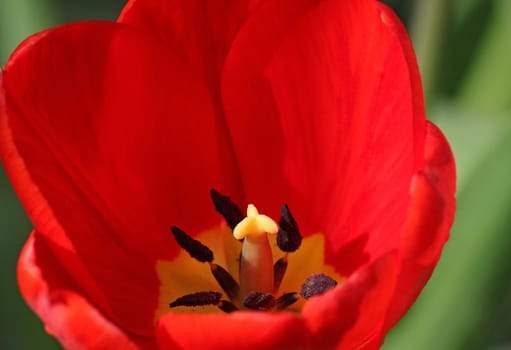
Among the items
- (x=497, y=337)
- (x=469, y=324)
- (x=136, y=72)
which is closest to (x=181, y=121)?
(x=136, y=72)

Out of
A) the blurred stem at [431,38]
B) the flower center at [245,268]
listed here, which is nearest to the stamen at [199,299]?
the flower center at [245,268]

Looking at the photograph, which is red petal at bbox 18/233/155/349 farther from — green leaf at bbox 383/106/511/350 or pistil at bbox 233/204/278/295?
green leaf at bbox 383/106/511/350

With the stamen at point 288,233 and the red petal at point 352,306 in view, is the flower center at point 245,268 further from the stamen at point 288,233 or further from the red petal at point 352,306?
the red petal at point 352,306

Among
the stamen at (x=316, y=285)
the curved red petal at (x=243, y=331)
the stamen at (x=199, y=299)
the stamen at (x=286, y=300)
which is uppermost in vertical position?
the curved red petal at (x=243, y=331)

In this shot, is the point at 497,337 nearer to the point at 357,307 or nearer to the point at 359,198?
the point at 359,198

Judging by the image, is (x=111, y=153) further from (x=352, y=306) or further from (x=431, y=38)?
(x=431, y=38)

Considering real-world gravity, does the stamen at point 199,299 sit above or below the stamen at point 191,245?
below

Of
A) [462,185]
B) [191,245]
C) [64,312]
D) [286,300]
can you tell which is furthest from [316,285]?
[462,185]
